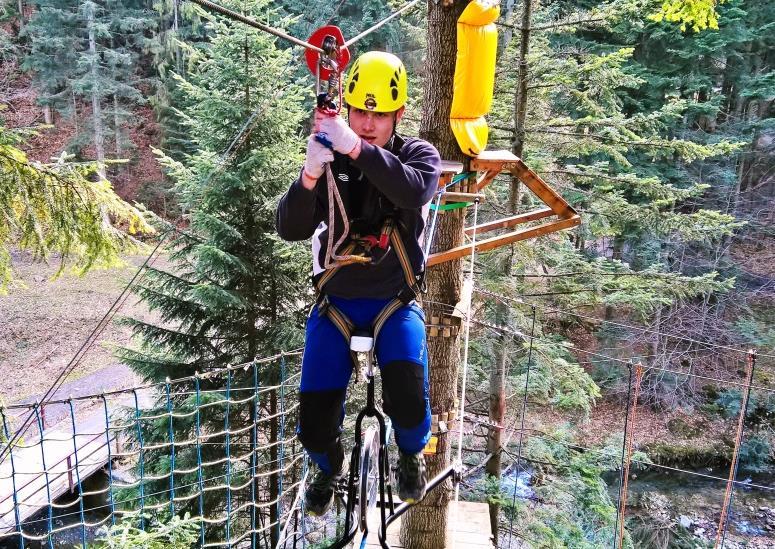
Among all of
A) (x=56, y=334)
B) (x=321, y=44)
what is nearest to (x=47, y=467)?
(x=56, y=334)

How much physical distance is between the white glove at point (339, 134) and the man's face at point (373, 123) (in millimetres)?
351

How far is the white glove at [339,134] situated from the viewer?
135 cm

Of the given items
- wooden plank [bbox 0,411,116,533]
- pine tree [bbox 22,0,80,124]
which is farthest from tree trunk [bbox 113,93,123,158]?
wooden plank [bbox 0,411,116,533]

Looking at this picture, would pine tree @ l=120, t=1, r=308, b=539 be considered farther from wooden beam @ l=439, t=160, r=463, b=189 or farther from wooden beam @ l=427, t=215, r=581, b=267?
wooden beam @ l=439, t=160, r=463, b=189

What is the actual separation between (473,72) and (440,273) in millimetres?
1077

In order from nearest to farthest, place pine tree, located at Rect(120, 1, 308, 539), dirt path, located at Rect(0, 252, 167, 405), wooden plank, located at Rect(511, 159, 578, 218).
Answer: wooden plank, located at Rect(511, 159, 578, 218)
pine tree, located at Rect(120, 1, 308, 539)
dirt path, located at Rect(0, 252, 167, 405)

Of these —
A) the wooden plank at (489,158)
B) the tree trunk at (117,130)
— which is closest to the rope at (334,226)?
the wooden plank at (489,158)

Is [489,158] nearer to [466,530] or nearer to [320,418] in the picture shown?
[320,418]

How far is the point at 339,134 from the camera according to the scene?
4.51 feet

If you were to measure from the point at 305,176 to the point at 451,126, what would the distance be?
152cm

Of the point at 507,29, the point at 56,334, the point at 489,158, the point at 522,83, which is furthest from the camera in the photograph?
the point at 56,334

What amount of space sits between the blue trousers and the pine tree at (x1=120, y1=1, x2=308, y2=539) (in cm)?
357

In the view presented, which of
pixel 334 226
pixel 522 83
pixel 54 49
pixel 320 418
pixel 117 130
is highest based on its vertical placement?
pixel 54 49

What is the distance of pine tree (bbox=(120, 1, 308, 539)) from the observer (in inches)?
222
